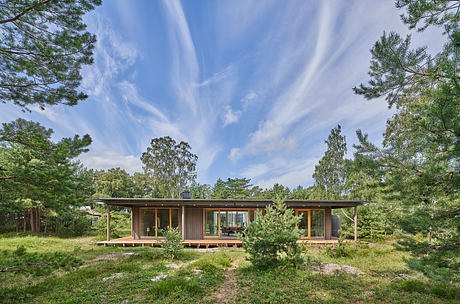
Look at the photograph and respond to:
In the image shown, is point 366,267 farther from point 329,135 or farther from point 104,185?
point 104,185

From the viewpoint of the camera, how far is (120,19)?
8070mm

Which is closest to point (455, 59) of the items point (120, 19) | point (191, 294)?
point (191, 294)

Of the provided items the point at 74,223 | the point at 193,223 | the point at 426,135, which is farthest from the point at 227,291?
the point at 74,223

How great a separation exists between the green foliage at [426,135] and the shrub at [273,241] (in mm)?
2604

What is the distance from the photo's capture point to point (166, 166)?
1043 inches

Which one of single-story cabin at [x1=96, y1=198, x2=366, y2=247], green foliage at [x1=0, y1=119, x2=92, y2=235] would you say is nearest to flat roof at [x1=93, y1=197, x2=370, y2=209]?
single-story cabin at [x1=96, y1=198, x2=366, y2=247]

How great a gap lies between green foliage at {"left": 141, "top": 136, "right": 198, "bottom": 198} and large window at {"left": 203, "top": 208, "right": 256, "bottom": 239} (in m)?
15.2

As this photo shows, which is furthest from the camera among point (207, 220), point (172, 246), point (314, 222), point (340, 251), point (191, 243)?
point (314, 222)

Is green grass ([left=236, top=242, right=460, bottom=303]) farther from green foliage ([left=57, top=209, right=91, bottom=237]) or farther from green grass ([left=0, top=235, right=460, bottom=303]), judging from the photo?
green foliage ([left=57, top=209, right=91, bottom=237])

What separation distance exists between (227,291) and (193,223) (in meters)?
7.77

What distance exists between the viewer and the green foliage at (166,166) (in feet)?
86.0

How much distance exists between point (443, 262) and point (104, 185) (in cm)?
3001

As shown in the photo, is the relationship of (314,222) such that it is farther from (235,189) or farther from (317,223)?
(235,189)

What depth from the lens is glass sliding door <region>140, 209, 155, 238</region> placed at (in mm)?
12023
